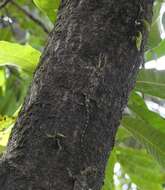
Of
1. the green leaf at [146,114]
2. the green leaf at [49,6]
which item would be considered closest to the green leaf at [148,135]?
the green leaf at [146,114]

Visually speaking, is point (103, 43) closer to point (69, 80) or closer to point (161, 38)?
point (69, 80)

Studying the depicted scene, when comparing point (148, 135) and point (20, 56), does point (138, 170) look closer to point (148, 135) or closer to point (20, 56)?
point (148, 135)

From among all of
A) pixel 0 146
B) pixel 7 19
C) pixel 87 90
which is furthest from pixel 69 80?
pixel 7 19

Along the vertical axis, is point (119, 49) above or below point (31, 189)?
above

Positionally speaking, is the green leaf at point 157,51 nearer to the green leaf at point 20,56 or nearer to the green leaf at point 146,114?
the green leaf at point 146,114

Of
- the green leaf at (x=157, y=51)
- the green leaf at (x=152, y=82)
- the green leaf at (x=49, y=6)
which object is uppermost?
the green leaf at (x=49, y=6)

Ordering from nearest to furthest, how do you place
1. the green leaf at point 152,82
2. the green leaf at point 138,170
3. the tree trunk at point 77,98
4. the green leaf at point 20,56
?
the tree trunk at point 77,98
the green leaf at point 20,56
the green leaf at point 152,82
the green leaf at point 138,170

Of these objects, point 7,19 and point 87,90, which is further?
point 7,19
